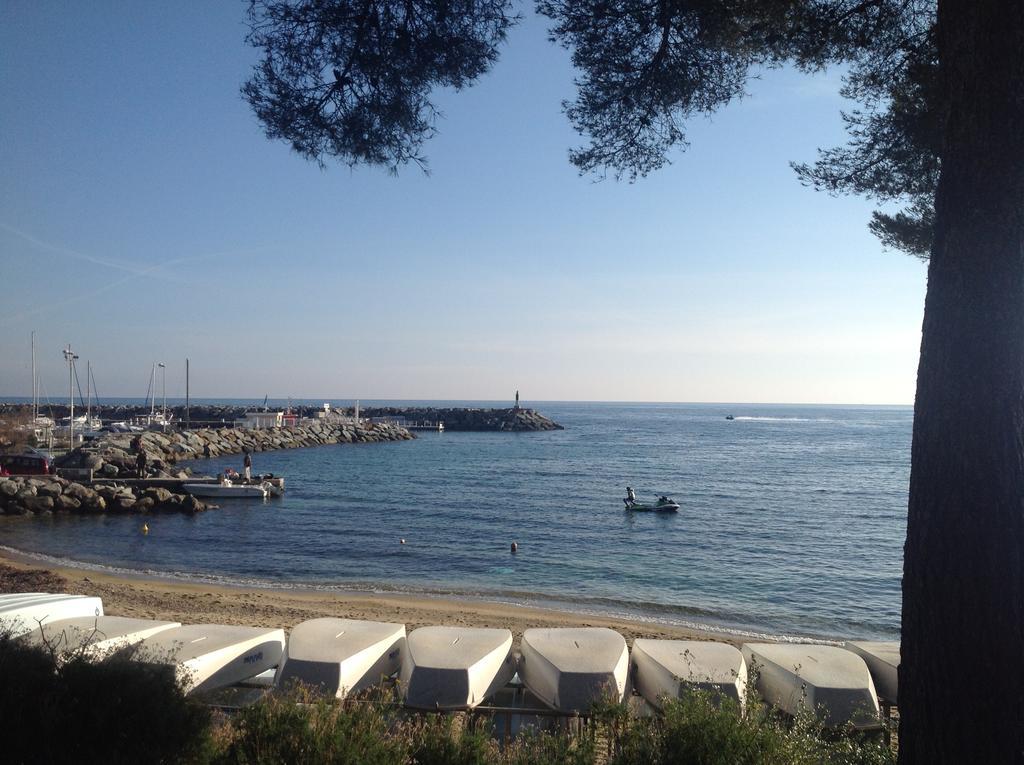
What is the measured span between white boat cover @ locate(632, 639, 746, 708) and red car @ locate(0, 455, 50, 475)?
30.0 m

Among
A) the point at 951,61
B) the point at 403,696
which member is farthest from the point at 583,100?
the point at 403,696

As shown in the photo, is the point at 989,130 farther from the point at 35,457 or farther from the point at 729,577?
the point at 35,457

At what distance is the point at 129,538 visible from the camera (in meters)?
23.4

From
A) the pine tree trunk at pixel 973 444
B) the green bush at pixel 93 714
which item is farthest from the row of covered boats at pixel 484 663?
the pine tree trunk at pixel 973 444

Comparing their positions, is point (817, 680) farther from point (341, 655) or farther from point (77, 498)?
point (77, 498)

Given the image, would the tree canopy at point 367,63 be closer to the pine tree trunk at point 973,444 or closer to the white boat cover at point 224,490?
the pine tree trunk at point 973,444

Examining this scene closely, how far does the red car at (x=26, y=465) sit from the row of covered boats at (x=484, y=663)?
25155mm

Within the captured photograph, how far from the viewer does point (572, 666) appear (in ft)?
25.1

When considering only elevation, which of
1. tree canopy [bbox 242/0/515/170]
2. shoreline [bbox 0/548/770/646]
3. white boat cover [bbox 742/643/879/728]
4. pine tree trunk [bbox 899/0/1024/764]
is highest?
tree canopy [bbox 242/0/515/170]

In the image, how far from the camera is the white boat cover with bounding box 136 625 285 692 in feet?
24.6

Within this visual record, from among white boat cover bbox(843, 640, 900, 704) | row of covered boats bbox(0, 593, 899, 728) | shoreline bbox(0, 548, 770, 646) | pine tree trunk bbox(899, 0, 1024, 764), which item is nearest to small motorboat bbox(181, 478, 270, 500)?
shoreline bbox(0, 548, 770, 646)

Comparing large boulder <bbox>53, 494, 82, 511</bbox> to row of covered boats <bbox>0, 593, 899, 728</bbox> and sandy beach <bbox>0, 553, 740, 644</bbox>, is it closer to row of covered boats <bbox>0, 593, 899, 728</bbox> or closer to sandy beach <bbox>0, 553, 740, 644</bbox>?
sandy beach <bbox>0, 553, 740, 644</bbox>

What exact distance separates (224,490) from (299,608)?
18.3m

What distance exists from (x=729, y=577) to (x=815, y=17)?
15.6 meters
